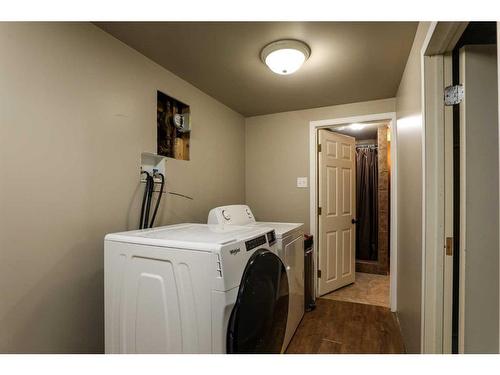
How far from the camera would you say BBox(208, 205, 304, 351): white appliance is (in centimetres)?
189

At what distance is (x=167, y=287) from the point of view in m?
1.14

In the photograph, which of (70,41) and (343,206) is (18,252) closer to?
(70,41)

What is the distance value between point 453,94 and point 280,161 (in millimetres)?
1987

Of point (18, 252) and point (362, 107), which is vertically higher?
point (362, 107)

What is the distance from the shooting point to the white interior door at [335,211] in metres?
2.96

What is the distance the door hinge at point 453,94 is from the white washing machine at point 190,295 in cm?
116

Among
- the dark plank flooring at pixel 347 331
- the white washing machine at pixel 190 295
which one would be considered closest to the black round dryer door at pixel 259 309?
the white washing machine at pixel 190 295

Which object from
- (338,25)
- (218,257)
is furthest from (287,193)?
(218,257)

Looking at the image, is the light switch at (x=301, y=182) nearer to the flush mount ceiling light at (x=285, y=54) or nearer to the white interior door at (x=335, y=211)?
the white interior door at (x=335, y=211)

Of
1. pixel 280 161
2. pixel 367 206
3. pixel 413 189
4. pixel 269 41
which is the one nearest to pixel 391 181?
pixel 413 189

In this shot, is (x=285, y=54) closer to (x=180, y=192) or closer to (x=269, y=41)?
(x=269, y=41)

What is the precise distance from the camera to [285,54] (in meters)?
1.64

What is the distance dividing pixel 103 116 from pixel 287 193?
210cm

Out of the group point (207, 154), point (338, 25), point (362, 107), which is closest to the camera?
point (338, 25)
